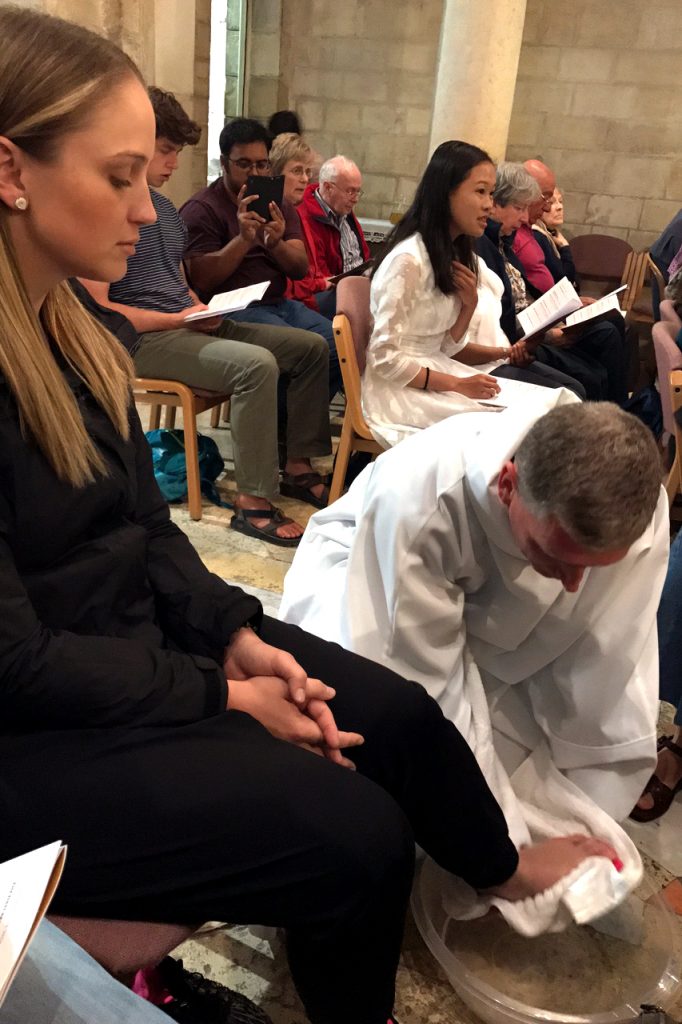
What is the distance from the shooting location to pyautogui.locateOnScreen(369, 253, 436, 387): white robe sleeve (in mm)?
2916

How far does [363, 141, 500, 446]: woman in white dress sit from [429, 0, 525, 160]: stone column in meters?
3.17

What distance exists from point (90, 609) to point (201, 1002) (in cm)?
63

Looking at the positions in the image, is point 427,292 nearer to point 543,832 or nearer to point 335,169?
point 335,169

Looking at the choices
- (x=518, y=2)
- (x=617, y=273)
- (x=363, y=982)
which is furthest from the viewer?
(x=617, y=273)

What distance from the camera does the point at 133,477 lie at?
124cm

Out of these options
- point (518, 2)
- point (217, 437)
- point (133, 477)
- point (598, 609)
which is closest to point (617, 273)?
point (518, 2)

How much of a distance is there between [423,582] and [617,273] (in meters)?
5.79

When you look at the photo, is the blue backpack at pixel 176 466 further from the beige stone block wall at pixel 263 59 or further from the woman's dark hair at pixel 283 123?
the beige stone block wall at pixel 263 59

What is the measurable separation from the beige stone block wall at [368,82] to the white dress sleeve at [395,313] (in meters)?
4.76

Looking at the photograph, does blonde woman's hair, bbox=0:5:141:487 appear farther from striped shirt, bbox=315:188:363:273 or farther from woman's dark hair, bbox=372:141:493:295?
striped shirt, bbox=315:188:363:273

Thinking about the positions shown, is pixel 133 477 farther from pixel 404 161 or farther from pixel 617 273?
pixel 404 161

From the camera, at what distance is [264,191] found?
134 inches

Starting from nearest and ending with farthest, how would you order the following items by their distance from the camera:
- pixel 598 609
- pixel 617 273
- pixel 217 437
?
pixel 598 609
pixel 217 437
pixel 617 273

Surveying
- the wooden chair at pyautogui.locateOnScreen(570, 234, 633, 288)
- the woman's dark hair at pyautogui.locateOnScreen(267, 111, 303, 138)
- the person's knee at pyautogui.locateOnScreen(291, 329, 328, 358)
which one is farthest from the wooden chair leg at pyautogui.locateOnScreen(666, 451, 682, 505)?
the woman's dark hair at pyautogui.locateOnScreen(267, 111, 303, 138)
